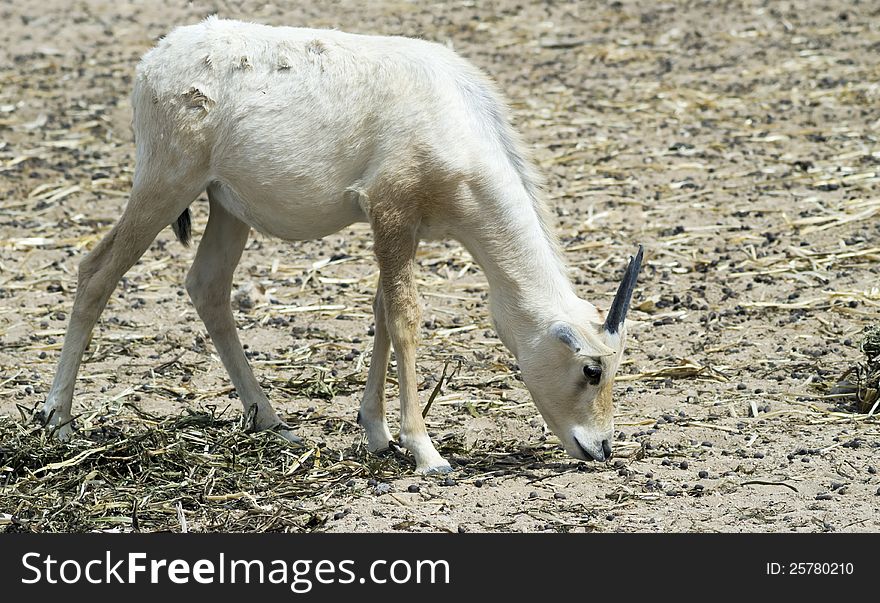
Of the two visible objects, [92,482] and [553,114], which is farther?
[553,114]

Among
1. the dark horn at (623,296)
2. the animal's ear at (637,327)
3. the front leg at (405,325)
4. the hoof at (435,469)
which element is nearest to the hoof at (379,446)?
the front leg at (405,325)

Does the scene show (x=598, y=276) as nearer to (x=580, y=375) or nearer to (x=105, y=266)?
(x=580, y=375)

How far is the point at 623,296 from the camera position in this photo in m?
5.57

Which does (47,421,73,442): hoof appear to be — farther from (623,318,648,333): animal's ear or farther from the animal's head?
(623,318,648,333): animal's ear

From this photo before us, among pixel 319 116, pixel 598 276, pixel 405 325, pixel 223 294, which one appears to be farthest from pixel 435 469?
pixel 598 276

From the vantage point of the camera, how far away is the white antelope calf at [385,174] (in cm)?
575

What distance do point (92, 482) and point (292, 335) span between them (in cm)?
267

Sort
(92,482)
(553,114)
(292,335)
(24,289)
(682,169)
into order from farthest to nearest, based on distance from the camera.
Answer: (553,114) < (682,169) < (24,289) < (292,335) < (92,482)

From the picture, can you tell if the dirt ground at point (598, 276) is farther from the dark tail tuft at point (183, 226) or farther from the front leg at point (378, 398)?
the dark tail tuft at point (183, 226)

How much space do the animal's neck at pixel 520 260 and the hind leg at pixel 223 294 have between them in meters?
1.39

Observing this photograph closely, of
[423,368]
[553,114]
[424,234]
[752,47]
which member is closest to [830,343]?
[423,368]

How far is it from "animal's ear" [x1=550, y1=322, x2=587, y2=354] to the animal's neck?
0.08 meters

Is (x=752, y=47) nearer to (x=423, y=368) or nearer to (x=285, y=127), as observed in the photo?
(x=423, y=368)

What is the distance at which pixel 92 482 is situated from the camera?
562 cm
